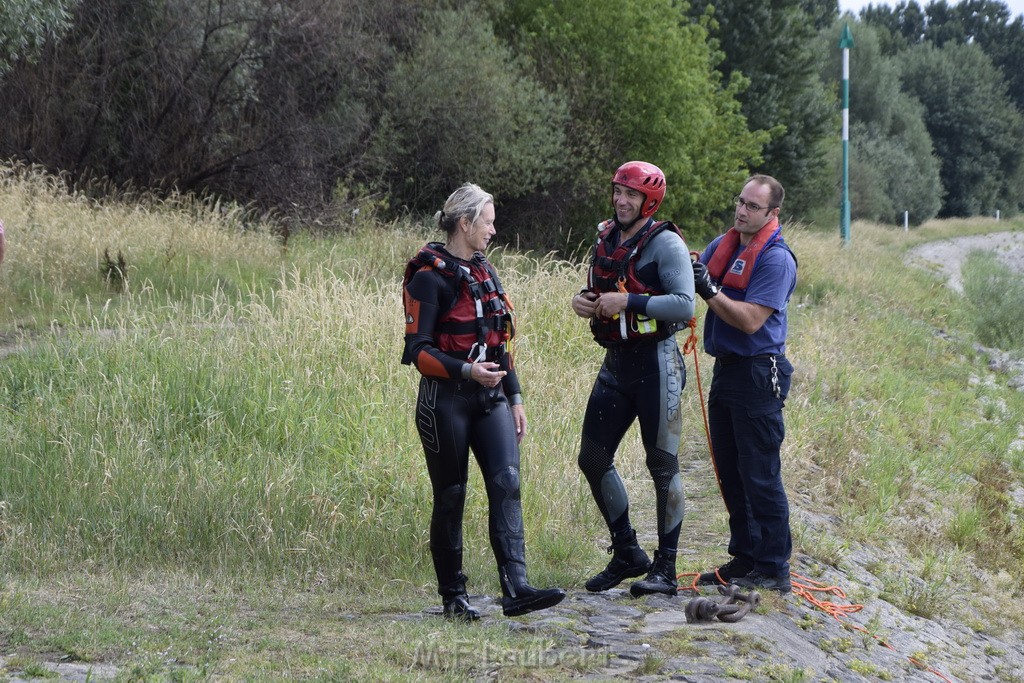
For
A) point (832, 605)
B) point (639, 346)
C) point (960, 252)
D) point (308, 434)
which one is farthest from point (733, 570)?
point (960, 252)

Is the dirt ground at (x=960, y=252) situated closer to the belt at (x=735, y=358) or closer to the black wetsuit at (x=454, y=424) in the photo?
the belt at (x=735, y=358)

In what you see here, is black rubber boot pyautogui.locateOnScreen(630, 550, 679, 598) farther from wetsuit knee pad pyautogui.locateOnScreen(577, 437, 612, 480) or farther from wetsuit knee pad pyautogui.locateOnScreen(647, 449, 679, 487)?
wetsuit knee pad pyautogui.locateOnScreen(577, 437, 612, 480)

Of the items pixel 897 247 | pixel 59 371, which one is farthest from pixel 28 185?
pixel 897 247

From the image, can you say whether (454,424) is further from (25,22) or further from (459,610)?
(25,22)

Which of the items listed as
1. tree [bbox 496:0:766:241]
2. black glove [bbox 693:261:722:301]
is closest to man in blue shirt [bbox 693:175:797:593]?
black glove [bbox 693:261:722:301]

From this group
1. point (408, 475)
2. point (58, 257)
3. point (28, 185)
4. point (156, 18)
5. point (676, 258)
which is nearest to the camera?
point (676, 258)

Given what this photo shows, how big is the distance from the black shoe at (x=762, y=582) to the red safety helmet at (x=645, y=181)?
200 cm

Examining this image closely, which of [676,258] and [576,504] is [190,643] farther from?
[576,504]

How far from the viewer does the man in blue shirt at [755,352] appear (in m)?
5.66

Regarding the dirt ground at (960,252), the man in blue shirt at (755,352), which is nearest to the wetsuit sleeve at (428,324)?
the man in blue shirt at (755,352)

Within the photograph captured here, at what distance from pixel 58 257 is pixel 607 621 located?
33.2 feet

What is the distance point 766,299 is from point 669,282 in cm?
61

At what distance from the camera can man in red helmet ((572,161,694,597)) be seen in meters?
5.34

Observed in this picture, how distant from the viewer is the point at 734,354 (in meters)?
5.78
